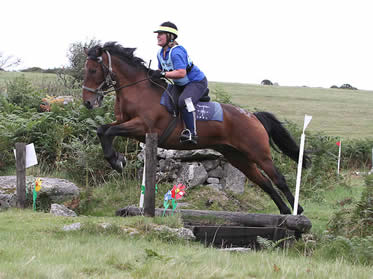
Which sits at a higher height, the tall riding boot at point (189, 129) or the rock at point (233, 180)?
the tall riding boot at point (189, 129)

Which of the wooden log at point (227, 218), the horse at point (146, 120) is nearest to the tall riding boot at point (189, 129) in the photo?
the horse at point (146, 120)

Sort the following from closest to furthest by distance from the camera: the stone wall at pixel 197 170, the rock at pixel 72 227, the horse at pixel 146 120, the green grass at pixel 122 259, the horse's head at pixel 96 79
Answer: the green grass at pixel 122 259
the rock at pixel 72 227
the horse at pixel 146 120
the horse's head at pixel 96 79
the stone wall at pixel 197 170

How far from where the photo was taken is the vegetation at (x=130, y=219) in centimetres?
454

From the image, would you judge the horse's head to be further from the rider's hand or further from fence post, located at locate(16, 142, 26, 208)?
fence post, located at locate(16, 142, 26, 208)

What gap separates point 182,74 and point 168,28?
28.3 inches


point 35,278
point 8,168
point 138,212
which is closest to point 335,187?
point 138,212

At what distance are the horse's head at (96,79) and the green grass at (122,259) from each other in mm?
2210

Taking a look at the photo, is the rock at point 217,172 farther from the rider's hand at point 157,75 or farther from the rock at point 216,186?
the rider's hand at point 157,75

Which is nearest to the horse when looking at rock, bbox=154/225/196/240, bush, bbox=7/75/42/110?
rock, bbox=154/225/196/240

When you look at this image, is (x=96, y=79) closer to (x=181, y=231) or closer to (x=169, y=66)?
(x=169, y=66)

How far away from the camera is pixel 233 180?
37.2ft

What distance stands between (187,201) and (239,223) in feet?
8.03

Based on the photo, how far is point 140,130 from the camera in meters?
7.78

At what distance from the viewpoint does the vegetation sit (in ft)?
14.9
